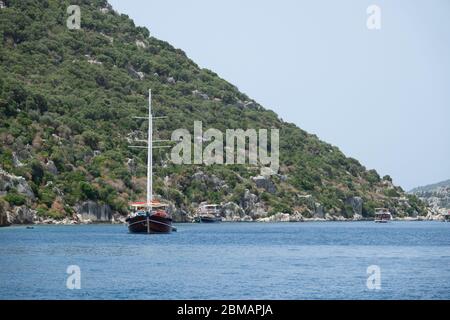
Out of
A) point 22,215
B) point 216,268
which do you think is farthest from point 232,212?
point 216,268

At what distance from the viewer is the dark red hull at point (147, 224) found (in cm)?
10144

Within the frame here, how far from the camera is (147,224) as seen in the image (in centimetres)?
10206

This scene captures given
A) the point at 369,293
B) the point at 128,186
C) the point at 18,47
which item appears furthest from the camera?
the point at 18,47

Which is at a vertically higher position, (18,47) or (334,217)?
(18,47)

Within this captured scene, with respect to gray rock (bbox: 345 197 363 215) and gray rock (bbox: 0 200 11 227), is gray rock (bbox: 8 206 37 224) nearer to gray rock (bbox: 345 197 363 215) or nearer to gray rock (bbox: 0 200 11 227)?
gray rock (bbox: 0 200 11 227)

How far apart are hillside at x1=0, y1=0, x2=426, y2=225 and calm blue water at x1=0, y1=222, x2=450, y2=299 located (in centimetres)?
3731

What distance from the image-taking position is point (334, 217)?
18500cm

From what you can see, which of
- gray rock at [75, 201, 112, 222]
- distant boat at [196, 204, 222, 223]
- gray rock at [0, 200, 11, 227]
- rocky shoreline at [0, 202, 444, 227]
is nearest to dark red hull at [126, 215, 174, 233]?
gray rock at [0, 200, 11, 227]

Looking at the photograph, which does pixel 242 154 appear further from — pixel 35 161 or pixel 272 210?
pixel 35 161

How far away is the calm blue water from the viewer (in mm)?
48438

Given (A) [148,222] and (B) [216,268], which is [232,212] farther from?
(B) [216,268]

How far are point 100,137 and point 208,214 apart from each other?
2001cm

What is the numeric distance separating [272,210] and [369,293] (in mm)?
117957
